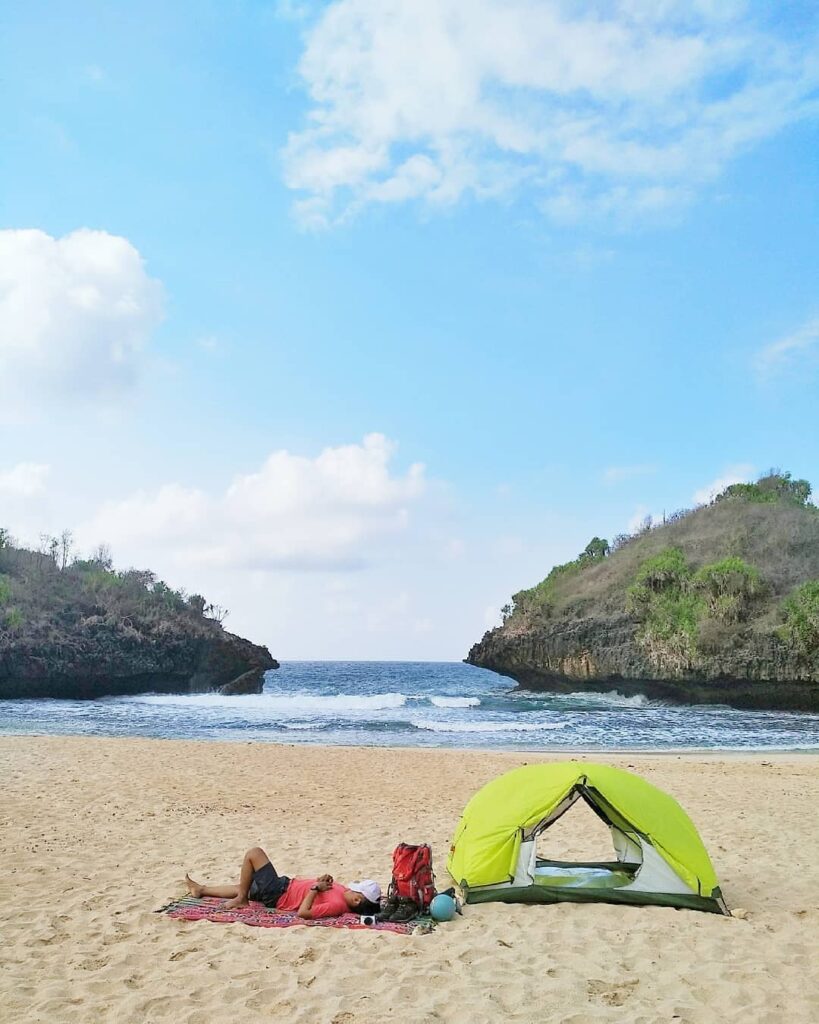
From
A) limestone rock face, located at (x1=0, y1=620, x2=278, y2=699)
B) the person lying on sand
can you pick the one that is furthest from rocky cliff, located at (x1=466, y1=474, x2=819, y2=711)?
the person lying on sand

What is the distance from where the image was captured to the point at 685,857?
6988 mm

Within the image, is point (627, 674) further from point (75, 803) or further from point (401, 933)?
point (401, 933)

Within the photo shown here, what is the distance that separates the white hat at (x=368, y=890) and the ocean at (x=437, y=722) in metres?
16.4

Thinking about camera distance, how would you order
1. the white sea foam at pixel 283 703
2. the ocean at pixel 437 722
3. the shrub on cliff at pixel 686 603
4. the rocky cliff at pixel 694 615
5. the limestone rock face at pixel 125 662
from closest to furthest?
the ocean at pixel 437 722 → the rocky cliff at pixel 694 615 → the white sea foam at pixel 283 703 → the shrub on cliff at pixel 686 603 → the limestone rock face at pixel 125 662

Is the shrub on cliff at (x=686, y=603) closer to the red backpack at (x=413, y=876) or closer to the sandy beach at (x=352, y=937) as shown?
the sandy beach at (x=352, y=937)

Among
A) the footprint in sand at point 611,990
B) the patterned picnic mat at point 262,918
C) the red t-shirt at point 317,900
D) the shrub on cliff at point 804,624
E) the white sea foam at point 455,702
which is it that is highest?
the shrub on cliff at point 804,624

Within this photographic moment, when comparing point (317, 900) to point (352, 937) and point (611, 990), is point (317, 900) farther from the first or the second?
point (611, 990)

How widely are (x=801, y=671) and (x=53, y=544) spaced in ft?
152

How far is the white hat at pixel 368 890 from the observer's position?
662 centimetres

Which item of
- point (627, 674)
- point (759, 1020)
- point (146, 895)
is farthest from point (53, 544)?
point (759, 1020)

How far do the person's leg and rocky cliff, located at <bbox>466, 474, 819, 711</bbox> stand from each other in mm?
34372

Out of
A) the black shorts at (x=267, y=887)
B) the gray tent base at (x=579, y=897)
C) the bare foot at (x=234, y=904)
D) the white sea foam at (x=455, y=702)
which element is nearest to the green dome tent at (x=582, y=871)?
the gray tent base at (x=579, y=897)

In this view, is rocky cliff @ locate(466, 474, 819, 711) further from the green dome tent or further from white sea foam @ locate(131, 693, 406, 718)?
the green dome tent

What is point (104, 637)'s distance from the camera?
44281 millimetres
